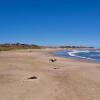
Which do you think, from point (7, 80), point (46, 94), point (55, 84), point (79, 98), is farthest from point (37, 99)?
point (7, 80)

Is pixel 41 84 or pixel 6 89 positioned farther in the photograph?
pixel 41 84

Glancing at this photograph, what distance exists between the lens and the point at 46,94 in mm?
11086

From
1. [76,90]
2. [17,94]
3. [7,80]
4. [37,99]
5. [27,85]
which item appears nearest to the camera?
[37,99]

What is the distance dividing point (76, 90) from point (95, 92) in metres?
0.94

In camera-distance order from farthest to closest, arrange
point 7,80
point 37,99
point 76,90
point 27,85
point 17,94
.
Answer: point 7,80, point 27,85, point 76,90, point 17,94, point 37,99

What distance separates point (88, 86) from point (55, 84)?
5.92 ft

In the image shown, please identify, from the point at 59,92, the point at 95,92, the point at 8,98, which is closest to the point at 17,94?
the point at 8,98

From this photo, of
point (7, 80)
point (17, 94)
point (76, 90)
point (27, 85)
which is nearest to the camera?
point (17, 94)

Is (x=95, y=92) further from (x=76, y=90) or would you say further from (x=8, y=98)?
(x=8, y=98)

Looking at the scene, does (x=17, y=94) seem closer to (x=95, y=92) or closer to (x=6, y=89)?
(x=6, y=89)

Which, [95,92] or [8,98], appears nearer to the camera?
[8,98]

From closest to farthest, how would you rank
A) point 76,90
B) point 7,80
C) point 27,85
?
point 76,90
point 27,85
point 7,80

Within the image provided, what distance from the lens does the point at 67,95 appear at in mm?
10891

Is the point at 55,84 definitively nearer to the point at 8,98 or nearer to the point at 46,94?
the point at 46,94
